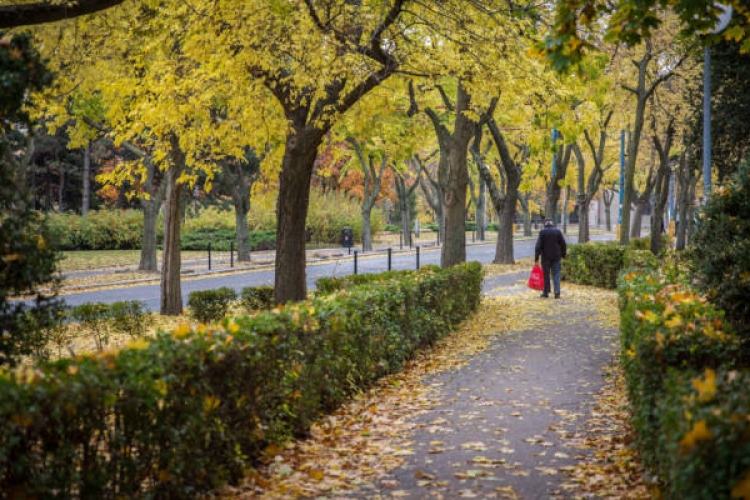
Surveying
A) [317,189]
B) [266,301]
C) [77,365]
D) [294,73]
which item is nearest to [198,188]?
[317,189]

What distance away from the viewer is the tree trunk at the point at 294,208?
13.5 meters

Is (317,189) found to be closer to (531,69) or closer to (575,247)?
(575,247)

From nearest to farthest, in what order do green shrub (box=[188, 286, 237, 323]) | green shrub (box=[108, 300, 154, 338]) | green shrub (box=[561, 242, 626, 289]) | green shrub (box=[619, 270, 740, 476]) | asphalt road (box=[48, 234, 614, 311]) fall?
1. green shrub (box=[619, 270, 740, 476])
2. green shrub (box=[108, 300, 154, 338])
3. green shrub (box=[188, 286, 237, 323])
4. asphalt road (box=[48, 234, 614, 311])
5. green shrub (box=[561, 242, 626, 289])

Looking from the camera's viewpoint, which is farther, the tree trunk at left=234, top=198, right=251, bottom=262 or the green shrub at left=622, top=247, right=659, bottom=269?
the tree trunk at left=234, top=198, right=251, bottom=262

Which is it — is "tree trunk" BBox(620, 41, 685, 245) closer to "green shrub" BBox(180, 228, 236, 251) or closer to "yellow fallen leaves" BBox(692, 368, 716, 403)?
"yellow fallen leaves" BBox(692, 368, 716, 403)

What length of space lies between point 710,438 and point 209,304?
12.7m

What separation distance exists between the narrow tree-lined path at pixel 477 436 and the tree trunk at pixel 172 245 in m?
6.34

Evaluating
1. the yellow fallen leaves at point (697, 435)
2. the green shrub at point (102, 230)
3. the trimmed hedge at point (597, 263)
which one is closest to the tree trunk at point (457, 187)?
the trimmed hedge at point (597, 263)

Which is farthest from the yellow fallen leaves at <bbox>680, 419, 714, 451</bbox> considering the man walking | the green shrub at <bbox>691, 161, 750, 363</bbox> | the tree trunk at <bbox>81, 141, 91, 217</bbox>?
the tree trunk at <bbox>81, 141, 91, 217</bbox>

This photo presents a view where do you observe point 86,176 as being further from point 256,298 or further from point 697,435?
point 697,435

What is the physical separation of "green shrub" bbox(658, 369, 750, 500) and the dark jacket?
46.5 feet

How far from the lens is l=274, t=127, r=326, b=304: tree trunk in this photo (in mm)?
13477

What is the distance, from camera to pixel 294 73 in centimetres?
1273

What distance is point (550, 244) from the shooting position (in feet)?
59.4
